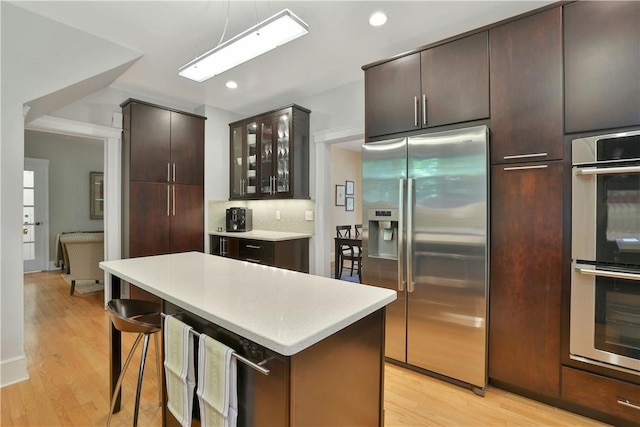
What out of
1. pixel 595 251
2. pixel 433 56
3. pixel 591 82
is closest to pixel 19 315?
pixel 433 56

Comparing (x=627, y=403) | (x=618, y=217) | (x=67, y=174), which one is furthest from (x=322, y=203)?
(x=67, y=174)

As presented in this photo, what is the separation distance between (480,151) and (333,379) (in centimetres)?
170

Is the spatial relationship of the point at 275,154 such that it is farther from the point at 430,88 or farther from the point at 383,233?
the point at 430,88

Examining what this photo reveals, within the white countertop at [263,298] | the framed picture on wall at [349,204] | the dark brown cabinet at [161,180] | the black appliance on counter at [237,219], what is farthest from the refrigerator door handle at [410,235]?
the framed picture on wall at [349,204]

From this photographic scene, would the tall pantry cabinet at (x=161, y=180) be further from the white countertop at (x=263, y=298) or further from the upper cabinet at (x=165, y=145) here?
the white countertop at (x=263, y=298)

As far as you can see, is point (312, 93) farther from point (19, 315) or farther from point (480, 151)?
point (19, 315)

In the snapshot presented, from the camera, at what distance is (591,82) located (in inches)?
69.1

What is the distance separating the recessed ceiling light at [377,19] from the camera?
226 centimetres

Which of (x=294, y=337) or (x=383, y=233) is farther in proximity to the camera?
(x=383, y=233)

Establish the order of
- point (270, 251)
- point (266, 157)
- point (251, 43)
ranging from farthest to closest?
point (266, 157)
point (270, 251)
point (251, 43)

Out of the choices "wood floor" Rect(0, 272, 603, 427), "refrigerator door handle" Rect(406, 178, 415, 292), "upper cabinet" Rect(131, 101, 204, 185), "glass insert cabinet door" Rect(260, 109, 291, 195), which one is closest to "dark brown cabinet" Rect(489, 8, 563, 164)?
"refrigerator door handle" Rect(406, 178, 415, 292)

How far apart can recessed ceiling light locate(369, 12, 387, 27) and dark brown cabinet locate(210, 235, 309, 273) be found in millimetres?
2335

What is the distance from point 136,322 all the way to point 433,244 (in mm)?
1907

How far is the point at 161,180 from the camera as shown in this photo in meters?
3.73
